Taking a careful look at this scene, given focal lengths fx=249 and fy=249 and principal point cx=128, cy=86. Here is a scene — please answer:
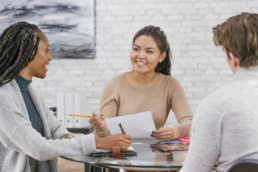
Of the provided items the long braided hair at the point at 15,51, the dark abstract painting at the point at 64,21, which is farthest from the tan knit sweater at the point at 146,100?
the dark abstract painting at the point at 64,21

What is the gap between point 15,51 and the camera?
42.1 inches

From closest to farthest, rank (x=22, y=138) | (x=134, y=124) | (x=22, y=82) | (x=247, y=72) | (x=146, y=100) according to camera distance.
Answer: (x=247, y=72)
(x=22, y=138)
(x=22, y=82)
(x=134, y=124)
(x=146, y=100)

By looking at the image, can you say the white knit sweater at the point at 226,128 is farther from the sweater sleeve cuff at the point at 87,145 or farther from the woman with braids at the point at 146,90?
the woman with braids at the point at 146,90

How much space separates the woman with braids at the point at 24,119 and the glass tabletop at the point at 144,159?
51mm

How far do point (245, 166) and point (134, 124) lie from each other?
75 cm

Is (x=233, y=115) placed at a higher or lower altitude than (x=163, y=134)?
higher

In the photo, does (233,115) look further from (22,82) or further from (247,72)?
(22,82)

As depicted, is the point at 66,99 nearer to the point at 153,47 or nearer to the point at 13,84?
the point at 153,47

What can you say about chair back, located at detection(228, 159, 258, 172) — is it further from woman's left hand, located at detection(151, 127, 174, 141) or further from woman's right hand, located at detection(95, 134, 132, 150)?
woman's left hand, located at detection(151, 127, 174, 141)

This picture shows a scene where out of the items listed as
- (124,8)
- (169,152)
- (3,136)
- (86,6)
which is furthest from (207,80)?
(3,136)

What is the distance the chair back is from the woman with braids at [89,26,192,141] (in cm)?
102

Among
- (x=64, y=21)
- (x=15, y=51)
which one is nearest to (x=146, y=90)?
(x=15, y=51)

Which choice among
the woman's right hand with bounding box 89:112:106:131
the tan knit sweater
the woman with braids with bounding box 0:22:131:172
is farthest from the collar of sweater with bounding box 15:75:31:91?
the tan knit sweater

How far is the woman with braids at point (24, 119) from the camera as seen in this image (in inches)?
37.9
